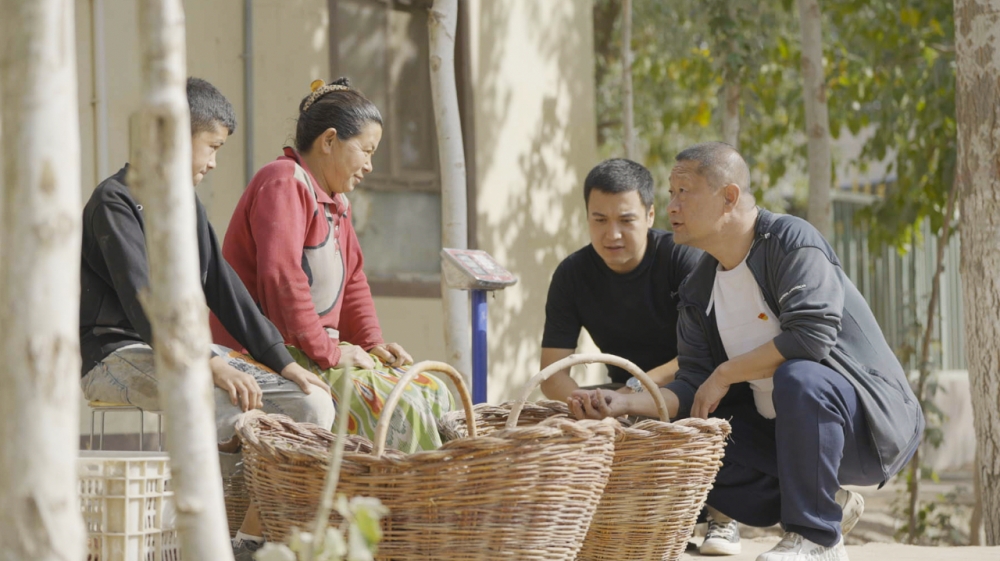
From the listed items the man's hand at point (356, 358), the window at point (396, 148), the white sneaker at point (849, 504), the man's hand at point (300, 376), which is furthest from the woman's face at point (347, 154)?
the window at point (396, 148)

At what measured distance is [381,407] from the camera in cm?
359

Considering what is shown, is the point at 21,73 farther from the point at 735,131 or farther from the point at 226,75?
the point at 735,131

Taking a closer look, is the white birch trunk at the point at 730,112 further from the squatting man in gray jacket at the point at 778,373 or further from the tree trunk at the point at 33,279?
the tree trunk at the point at 33,279

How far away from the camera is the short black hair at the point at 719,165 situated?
3.64 meters

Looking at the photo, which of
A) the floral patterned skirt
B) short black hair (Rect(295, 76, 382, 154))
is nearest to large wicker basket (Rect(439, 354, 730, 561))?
the floral patterned skirt

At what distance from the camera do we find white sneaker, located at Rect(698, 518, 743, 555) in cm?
394

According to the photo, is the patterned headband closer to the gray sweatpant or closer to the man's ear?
the gray sweatpant

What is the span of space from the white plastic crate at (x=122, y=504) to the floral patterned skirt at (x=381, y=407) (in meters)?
0.95

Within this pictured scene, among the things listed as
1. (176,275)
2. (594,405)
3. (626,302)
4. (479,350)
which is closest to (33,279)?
(176,275)

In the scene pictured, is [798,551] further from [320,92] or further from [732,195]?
[320,92]

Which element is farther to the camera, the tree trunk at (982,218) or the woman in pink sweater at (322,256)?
the tree trunk at (982,218)

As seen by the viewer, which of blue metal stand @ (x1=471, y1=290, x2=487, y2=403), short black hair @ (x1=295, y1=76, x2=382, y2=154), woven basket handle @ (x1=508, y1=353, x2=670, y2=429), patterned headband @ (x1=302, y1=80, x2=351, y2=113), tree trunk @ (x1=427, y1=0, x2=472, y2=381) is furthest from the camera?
tree trunk @ (x1=427, y1=0, x2=472, y2=381)

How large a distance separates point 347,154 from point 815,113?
138 inches

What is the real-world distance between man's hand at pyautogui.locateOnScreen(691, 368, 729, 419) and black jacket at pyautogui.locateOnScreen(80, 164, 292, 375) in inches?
48.8
